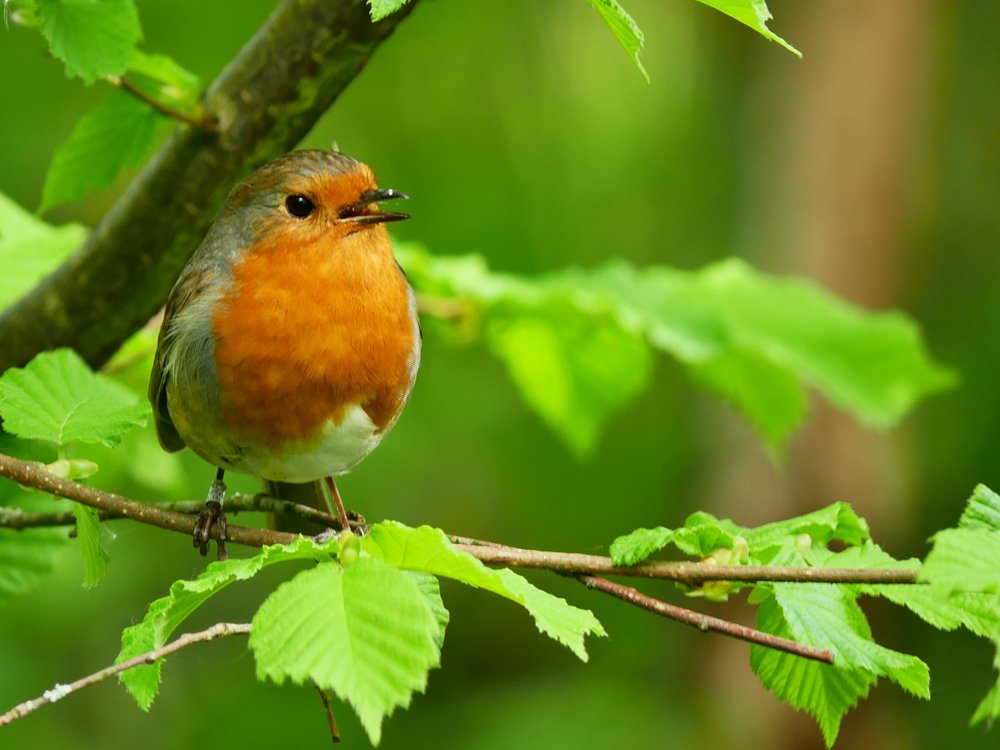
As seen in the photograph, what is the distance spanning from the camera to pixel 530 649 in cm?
836

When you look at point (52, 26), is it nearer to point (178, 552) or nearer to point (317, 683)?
point (317, 683)

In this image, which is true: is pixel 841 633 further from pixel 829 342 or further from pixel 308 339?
pixel 829 342

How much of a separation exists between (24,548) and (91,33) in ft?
3.62

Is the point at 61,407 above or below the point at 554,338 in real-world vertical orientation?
above

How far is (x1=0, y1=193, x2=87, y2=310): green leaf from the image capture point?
3.13 metres

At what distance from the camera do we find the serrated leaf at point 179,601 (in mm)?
1641

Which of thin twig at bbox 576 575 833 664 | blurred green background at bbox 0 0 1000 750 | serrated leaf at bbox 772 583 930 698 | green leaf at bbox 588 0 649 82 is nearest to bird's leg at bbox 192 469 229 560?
thin twig at bbox 576 575 833 664

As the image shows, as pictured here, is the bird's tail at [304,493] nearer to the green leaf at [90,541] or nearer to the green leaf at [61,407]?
the green leaf at [61,407]

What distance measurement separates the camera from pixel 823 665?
79.2 inches

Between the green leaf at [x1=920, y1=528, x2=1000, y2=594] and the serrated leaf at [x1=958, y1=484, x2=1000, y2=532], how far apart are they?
4.1 inches

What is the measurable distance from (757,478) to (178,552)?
328 centimetres

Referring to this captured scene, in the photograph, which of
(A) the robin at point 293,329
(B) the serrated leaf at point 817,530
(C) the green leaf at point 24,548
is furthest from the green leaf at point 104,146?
(B) the serrated leaf at point 817,530

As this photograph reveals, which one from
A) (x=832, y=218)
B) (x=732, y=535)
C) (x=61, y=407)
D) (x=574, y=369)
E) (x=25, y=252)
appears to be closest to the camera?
(x=732, y=535)

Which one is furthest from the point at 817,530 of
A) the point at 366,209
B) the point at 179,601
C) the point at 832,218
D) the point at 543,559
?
the point at 832,218
